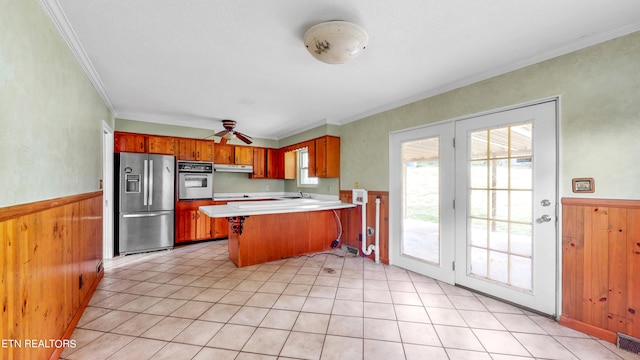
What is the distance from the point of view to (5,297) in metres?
1.13

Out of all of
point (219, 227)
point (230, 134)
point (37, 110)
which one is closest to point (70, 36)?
point (37, 110)

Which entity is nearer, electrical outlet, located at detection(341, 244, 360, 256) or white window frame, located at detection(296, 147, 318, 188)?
electrical outlet, located at detection(341, 244, 360, 256)

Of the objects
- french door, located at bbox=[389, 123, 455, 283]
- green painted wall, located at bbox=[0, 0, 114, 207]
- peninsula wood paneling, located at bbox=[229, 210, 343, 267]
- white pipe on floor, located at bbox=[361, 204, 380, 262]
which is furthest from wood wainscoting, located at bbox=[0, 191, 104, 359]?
french door, located at bbox=[389, 123, 455, 283]

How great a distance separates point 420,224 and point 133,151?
4.77m

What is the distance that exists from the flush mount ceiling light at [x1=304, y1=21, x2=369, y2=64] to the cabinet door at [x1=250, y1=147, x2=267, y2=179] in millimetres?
4155

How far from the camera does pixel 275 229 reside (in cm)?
381

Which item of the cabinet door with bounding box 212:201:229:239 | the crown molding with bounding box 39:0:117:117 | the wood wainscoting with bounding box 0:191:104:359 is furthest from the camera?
the cabinet door with bounding box 212:201:229:239

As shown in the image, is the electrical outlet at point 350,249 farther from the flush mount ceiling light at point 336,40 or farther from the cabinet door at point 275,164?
the flush mount ceiling light at point 336,40

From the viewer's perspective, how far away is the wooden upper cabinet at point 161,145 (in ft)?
14.5

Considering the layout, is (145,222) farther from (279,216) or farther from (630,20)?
(630,20)

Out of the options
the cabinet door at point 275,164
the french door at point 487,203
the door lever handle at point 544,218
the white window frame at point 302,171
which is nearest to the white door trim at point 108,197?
the cabinet door at point 275,164

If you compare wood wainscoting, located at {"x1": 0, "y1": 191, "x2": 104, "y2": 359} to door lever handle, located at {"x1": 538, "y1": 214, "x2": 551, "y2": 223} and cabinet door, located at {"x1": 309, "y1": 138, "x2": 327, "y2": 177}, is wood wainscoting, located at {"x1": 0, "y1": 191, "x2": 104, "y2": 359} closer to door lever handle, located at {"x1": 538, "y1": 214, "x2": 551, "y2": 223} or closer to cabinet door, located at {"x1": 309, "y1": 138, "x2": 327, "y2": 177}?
cabinet door, located at {"x1": 309, "y1": 138, "x2": 327, "y2": 177}

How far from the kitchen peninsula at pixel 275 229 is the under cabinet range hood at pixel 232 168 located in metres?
1.65

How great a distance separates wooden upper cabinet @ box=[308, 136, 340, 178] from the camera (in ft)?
14.6
